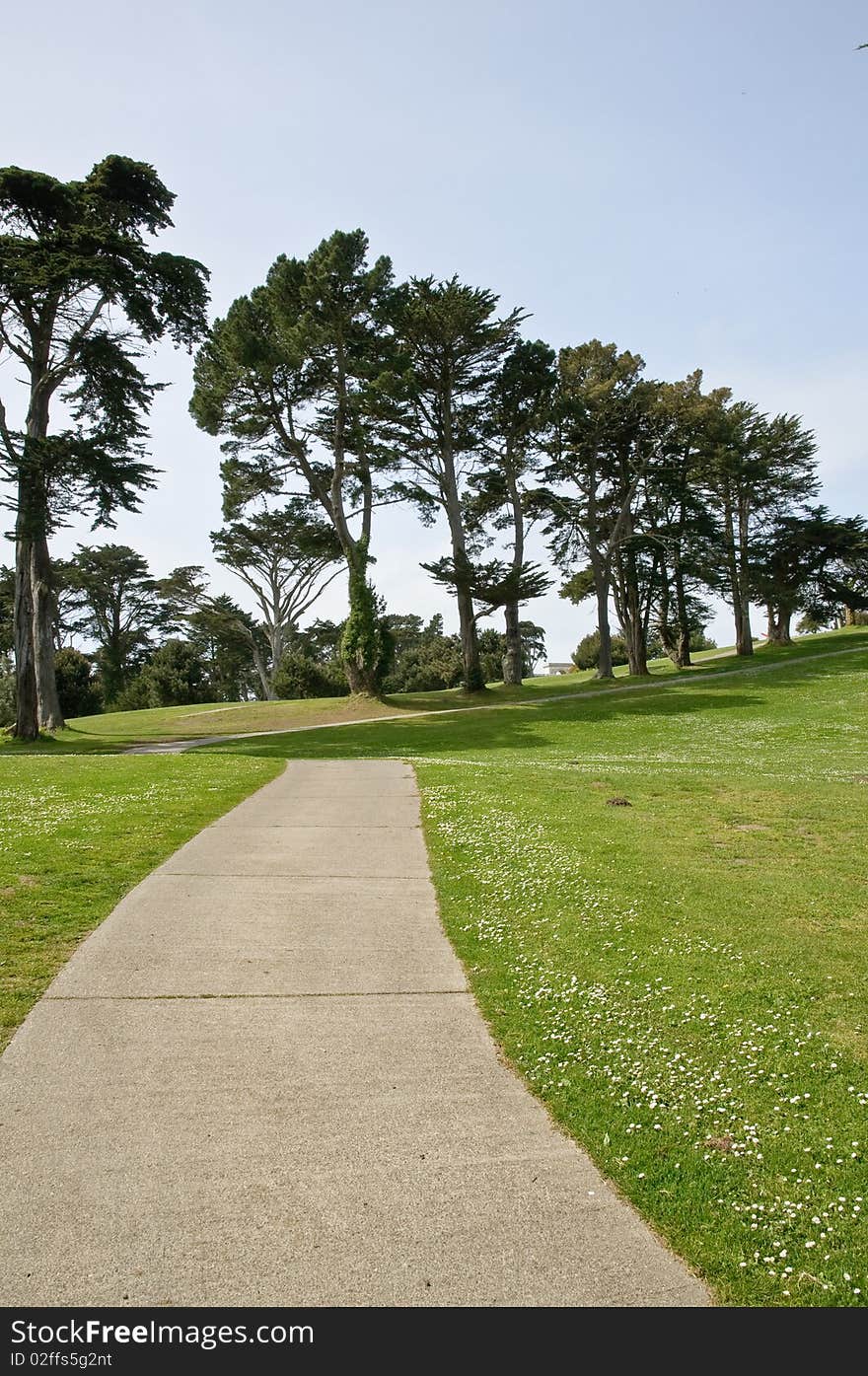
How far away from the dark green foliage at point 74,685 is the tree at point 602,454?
33417 mm

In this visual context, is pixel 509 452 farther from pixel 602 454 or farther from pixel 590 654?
pixel 590 654

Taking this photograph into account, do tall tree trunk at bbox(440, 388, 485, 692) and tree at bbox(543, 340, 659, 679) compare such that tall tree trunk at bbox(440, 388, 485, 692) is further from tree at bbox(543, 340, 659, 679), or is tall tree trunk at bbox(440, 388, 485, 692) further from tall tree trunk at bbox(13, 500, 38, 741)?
tall tree trunk at bbox(13, 500, 38, 741)

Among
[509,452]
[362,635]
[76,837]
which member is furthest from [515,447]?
[76,837]

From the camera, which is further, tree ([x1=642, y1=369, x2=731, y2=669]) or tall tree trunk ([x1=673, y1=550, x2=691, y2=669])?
tall tree trunk ([x1=673, y1=550, x2=691, y2=669])

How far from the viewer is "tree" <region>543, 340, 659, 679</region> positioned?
Answer: 144 ft

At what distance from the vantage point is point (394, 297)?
125 ft

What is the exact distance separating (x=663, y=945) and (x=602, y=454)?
4421 centimetres

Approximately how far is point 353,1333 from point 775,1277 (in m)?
1.58

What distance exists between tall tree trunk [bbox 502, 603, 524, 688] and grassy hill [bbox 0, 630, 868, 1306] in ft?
88.6

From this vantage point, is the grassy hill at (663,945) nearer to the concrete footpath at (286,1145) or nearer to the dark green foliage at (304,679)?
the concrete footpath at (286,1145)

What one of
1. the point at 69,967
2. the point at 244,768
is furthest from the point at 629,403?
the point at 69,967

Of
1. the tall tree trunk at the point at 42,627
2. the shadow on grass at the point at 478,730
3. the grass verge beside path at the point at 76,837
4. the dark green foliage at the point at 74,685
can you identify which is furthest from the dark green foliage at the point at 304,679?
the grass verge beside path at the point at 76,837

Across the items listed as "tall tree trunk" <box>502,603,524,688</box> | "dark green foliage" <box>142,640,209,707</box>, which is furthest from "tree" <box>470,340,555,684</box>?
"dark green foliage" <box>142,640,209,707</box>

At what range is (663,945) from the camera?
6148 mm
